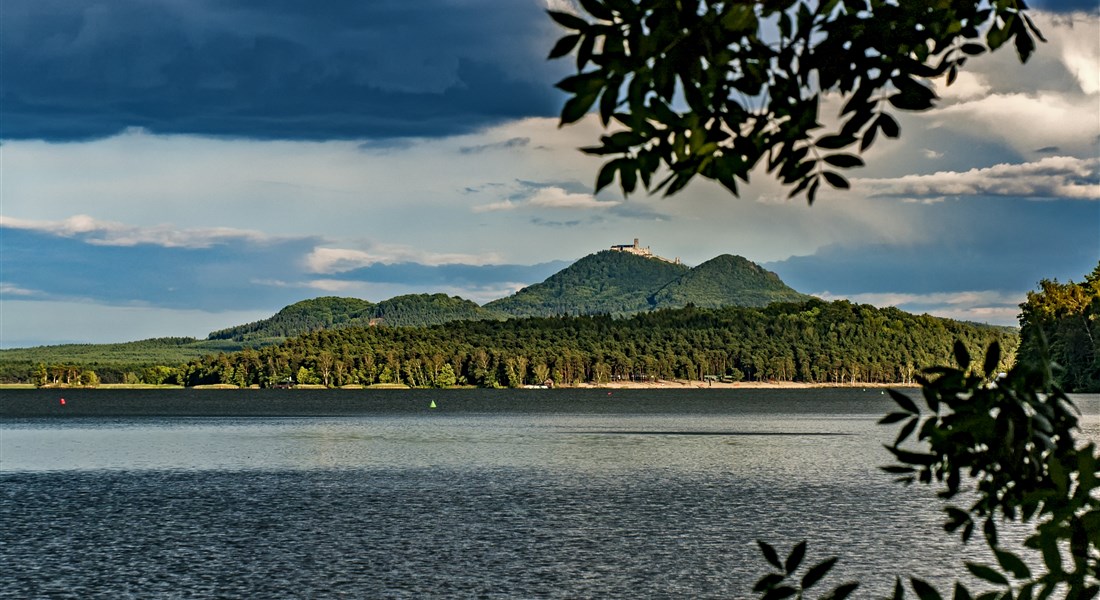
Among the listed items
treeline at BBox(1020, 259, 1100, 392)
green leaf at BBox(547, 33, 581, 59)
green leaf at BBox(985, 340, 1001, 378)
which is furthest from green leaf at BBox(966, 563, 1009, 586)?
treeline at BBox(1020, 259, 1100, 392)

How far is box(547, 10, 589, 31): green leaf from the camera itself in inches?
178

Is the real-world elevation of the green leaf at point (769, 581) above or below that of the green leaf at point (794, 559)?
below

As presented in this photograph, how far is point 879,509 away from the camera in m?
51.6

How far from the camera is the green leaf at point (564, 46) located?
450cm

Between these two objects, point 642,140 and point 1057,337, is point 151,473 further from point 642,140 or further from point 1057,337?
point 1057,337

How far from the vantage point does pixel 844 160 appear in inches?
182

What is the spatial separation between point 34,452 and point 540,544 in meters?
69.3

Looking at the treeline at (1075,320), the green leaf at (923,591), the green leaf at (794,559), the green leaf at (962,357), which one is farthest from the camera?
the treeline at (1075,320)

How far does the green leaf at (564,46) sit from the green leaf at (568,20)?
0.03m

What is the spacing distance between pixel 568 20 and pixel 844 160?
46.8 inches

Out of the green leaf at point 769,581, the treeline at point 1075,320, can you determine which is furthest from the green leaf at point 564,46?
the treeline at point 1075,320

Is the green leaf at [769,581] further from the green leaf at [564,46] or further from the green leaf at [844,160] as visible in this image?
the green leaf at [564,46]

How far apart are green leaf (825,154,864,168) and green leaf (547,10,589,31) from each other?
3.55 feet

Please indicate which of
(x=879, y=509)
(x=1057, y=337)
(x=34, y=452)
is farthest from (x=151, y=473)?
(x=1057, y=337)
